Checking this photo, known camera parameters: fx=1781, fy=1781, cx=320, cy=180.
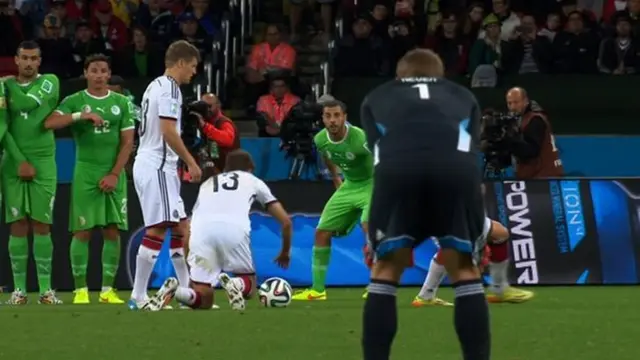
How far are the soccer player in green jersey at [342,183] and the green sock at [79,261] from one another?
1981 millimetres

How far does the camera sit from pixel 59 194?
60.5 ft

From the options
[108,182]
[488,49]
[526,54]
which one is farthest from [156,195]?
[526,54]

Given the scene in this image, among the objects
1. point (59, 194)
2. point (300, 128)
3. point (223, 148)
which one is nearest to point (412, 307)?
point (223, 148)

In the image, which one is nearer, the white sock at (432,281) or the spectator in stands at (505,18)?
the white sock at (432,281)

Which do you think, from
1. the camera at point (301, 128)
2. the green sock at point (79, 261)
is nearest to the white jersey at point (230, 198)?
the green sock at point (79, 261)

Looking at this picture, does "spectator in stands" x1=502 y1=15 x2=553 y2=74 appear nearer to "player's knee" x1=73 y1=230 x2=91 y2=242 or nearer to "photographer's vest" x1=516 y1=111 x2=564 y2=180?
"photographer's vest" x1=516 y1=111 x2=564 y2=180

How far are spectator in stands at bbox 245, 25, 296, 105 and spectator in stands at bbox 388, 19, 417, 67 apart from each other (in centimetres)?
138

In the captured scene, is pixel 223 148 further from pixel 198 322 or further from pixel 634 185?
pixel 198 322

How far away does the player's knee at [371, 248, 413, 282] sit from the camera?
8.62m

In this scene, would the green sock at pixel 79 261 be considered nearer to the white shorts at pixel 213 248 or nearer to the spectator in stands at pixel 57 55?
the white shorts at pixel 213 248

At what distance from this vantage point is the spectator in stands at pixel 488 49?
2408cm

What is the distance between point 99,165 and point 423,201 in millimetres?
7589

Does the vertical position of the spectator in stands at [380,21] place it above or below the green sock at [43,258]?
above

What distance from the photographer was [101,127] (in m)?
15.6
